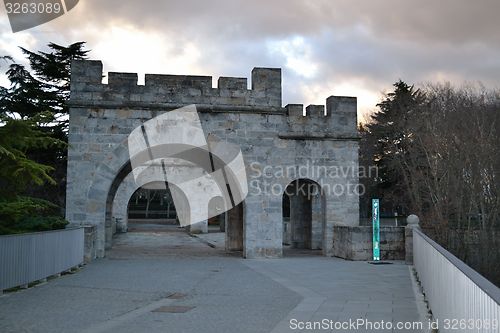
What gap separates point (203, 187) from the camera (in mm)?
34250

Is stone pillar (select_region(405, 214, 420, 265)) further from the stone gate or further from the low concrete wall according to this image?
the stone gate

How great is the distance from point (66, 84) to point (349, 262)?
47.2ft

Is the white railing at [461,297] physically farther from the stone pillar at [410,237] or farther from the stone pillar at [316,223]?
the stone pillar at [316,223]

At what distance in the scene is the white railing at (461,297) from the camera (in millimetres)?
3439

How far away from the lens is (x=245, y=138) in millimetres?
17016

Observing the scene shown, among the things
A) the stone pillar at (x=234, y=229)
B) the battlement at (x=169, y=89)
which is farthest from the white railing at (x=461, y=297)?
the stone pillar at (x=234, y=229)

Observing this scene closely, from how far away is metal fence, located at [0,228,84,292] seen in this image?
9172mm

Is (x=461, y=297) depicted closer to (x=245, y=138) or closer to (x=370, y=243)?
(x=370, y=243)

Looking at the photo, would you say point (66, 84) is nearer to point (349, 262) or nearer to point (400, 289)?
point (349, 262)

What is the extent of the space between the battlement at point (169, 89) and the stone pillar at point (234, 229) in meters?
4.74

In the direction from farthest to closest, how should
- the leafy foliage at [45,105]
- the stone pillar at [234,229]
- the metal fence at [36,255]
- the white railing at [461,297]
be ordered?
the stone pillar at [234,229]
the leafy foliage at [45,105]
the metal fence at [36,255]
the white railing at [461,297]

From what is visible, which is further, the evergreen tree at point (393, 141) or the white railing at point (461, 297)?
the evergreen tree at point (393, 141)

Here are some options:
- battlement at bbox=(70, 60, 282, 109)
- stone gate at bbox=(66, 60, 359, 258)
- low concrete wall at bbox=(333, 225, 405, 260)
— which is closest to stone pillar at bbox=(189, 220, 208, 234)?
stone gate at bbox=(66, 60, 359, 258)

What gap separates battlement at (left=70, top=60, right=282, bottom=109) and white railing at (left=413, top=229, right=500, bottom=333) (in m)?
10.4
